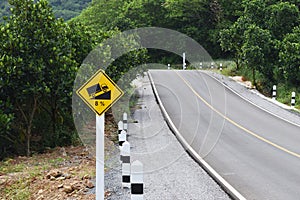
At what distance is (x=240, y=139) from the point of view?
12.7 m

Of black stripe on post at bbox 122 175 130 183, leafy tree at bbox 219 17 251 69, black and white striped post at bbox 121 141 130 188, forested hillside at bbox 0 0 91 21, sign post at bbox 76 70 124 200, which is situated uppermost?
forested hillside at bbox 0 0 91 21

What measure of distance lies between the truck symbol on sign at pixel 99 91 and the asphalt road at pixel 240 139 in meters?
3.36

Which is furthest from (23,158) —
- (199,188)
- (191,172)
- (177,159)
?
(199,188)

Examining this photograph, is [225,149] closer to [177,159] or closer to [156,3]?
[177,159]

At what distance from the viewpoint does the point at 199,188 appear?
7656mm

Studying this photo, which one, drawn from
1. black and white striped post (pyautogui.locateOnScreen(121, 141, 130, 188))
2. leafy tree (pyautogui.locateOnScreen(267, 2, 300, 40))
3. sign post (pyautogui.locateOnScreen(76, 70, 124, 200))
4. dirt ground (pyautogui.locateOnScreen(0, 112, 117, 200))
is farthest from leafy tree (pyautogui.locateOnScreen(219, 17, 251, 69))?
sign post (pyautogui.locateOnScreen(76, 70, 124, 200))

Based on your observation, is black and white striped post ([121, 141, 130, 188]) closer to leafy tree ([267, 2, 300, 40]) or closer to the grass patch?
the grass patch

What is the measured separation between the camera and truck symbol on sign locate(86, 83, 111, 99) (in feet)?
20.2

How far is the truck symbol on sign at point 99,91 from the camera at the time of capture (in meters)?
6.15

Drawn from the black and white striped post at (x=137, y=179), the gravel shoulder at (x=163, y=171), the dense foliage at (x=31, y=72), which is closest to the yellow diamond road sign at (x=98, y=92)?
the black and white striped post at (x=137, y=179)

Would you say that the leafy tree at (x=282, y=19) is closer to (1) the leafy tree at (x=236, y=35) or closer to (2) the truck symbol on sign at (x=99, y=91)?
(1) the leafy tree at (x=236, y=35)

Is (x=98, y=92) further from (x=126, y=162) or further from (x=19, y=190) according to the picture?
(x=19, y=190)

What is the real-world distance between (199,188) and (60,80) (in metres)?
6.84

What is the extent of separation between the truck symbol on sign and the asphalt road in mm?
3363
